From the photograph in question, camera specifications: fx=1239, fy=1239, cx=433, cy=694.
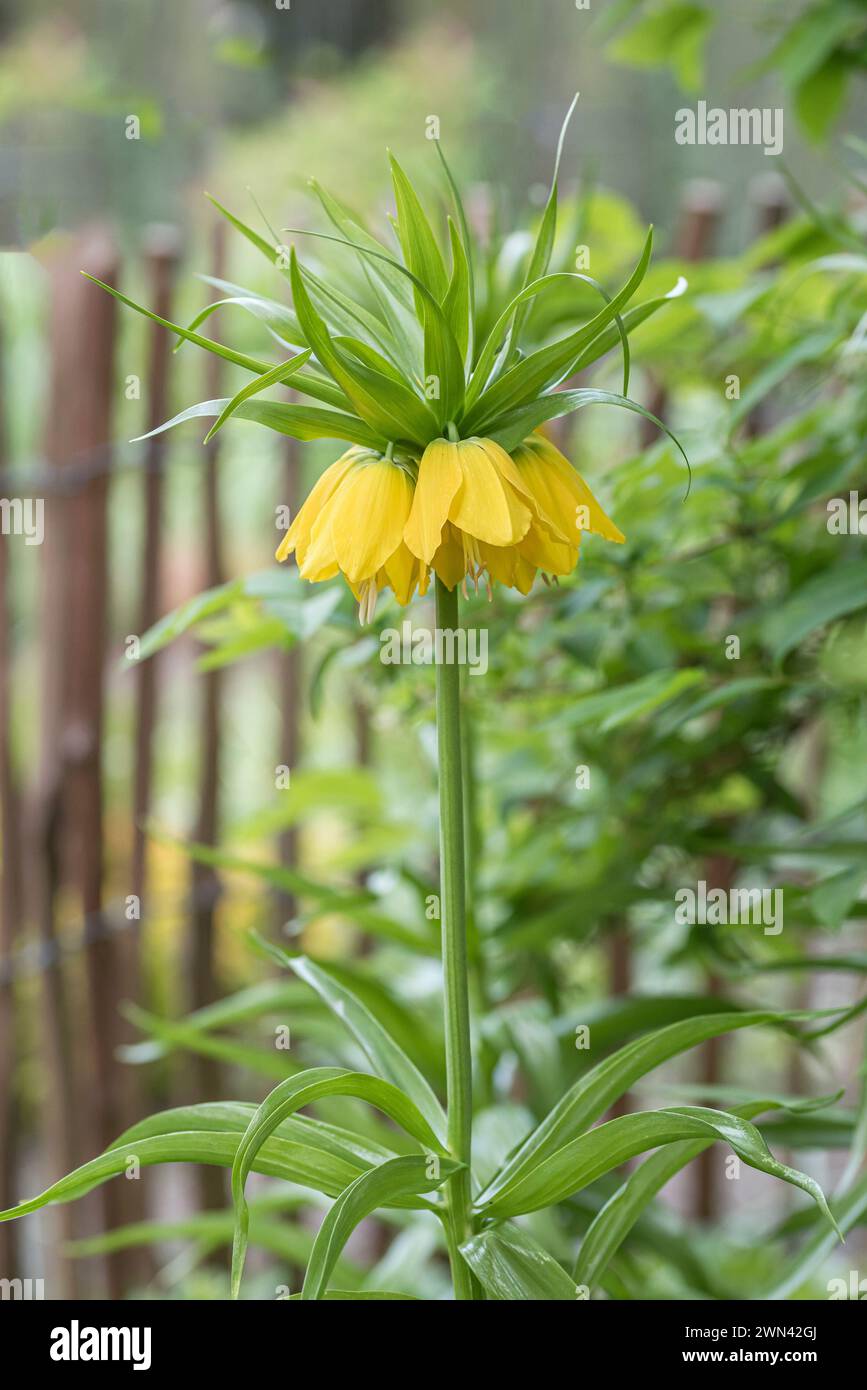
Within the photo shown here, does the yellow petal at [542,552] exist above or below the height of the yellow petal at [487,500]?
below

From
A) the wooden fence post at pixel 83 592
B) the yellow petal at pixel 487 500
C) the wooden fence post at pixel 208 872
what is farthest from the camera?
the wooden fence post at pixel 208 872

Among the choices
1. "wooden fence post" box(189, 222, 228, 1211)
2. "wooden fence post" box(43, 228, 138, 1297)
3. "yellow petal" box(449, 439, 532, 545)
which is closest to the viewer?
"yellow petal" box(449, 439, 532, 545)

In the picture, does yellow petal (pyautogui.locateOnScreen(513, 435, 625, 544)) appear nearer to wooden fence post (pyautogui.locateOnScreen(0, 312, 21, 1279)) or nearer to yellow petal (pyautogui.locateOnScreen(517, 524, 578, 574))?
yellow petal (pyautogui.locateOnScreen(517, 524, 578, 574))

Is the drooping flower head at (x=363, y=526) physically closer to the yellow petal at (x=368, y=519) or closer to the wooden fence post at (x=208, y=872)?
the yellow petal at (x=368, y=519)

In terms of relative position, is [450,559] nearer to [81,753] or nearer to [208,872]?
[81,753]

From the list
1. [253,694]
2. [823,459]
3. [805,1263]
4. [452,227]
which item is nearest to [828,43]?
[823,459]

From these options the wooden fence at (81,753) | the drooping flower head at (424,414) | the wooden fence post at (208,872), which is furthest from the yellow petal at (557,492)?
the wooden fence post at (208,872)

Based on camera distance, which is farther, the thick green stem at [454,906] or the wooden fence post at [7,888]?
the wooden fence post at [7,888]

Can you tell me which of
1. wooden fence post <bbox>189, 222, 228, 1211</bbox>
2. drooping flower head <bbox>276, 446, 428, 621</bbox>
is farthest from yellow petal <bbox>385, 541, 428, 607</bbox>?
wooden fence post <bbox>189, 222, 228, 1211</bbox>

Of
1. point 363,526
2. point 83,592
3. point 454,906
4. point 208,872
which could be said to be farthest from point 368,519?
point 208,872
